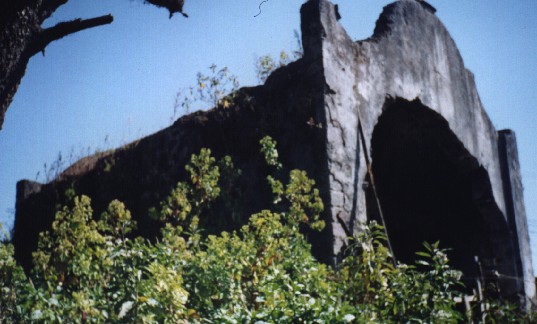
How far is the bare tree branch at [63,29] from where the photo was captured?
219 cm

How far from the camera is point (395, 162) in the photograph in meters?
6.41

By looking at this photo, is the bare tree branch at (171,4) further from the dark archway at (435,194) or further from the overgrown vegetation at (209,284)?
the dark archway at (435,194)

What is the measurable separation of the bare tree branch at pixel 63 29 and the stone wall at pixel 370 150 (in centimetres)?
205

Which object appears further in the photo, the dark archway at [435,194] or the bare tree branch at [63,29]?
the dark archway at [435,194]

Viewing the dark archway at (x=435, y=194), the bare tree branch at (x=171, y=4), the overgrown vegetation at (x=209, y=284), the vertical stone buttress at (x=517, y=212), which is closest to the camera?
the overgrown vegetation at (x=209, y=284)

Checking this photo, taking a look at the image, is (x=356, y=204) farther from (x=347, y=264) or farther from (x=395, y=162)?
(x=395, y=162)

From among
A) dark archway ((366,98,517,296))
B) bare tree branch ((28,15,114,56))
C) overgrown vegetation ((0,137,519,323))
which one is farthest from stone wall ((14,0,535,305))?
bare tree branch ((28,15,114,56))

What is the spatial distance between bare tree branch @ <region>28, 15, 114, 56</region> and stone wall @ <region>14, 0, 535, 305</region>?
6.73 feet

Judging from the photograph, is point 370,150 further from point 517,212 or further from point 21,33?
point 517,212

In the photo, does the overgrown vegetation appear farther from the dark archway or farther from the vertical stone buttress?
the vertical stone buttress

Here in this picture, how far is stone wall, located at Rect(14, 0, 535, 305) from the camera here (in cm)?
403

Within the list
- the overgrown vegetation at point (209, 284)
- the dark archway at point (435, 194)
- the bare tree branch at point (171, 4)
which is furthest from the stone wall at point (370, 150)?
the bare tree branch at point (171, 4)

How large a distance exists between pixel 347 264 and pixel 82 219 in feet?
5.33

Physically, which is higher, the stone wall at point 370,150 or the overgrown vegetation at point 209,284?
the stone wall at point 370,150
